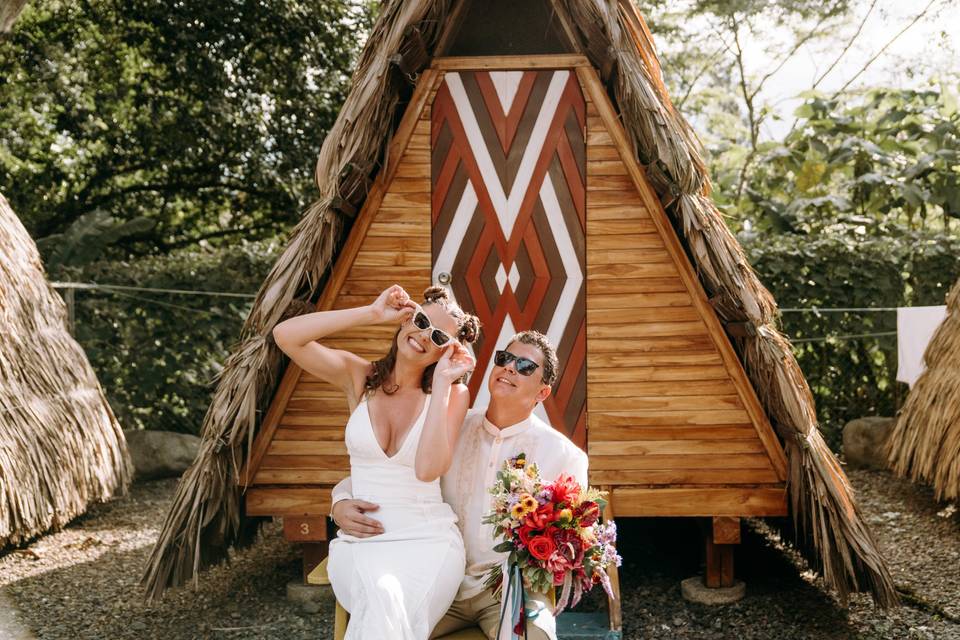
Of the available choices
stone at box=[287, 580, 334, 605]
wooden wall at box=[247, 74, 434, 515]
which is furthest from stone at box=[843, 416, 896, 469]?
stone at box=[287, 580, 334, 605]

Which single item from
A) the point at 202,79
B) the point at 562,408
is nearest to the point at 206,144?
the point at 202,79

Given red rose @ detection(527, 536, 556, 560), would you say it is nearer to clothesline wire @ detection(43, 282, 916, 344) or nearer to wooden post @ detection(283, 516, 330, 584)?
wooden post @ detection(283, 516, 330, 584)

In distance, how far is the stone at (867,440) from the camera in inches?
319

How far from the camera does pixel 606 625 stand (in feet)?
14.1

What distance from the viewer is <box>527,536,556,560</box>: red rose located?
2961 mm

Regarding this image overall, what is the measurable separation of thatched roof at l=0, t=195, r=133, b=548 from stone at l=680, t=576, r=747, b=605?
13.3ft

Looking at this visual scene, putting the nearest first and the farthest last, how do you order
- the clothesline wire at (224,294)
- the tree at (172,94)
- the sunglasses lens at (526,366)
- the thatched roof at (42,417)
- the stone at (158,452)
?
the sunglasses lens at (526,366)
the thatched roof at (42,417)
the clothesline wire at (224,294)
the stone at (158,452)
the tree at (172,94)

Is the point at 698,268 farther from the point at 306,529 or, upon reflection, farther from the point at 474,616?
the point at 306,529

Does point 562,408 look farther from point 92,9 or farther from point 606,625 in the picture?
point 92,9

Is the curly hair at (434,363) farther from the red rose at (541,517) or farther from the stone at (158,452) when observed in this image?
the stone at (158,452)

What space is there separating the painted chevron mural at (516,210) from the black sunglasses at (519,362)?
1359 mm

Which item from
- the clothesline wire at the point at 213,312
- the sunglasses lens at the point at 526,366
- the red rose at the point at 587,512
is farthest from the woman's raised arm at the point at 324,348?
the clothesline wire at the point at 213,312

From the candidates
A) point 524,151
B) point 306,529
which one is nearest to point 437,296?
point 524,151

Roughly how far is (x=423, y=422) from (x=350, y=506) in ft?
1.40
